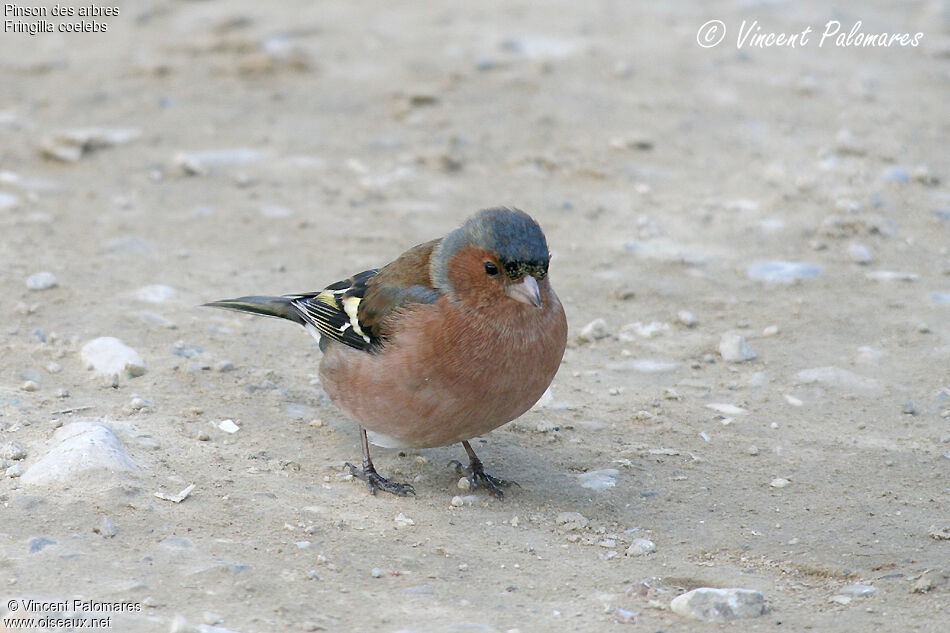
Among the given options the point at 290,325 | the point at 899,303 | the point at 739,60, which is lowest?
the point at 290,325

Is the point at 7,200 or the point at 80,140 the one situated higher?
the point at 80,140

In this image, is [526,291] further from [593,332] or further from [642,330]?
[642,330]

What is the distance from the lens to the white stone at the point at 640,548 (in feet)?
13.8

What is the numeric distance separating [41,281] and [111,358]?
1066 mm

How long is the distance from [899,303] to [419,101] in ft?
13.8

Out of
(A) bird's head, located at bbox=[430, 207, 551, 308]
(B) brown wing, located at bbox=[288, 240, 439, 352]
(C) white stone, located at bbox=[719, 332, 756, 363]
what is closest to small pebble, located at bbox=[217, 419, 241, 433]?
(B) brown wing, located at bbox=[288, 240, 439, 352]

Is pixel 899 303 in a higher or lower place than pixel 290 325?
higher

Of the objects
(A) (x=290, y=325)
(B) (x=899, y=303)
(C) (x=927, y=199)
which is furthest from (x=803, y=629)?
(C) (x=927, y=199)

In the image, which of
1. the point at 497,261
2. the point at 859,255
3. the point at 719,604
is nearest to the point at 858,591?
the point at 719,604

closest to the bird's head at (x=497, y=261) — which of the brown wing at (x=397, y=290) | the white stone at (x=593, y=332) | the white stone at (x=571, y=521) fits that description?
the brown wing at (x=397, y=290)

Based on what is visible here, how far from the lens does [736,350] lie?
5.86m

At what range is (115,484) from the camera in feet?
14.1

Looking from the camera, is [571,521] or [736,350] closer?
[571,521]

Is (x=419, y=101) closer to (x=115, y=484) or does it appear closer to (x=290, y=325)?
(x=290, y=325)
